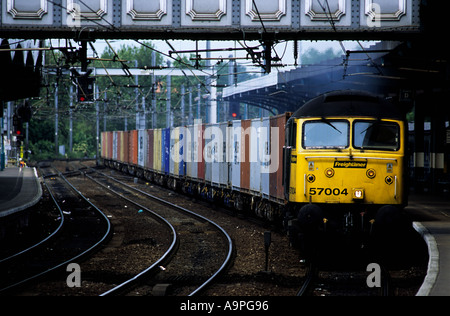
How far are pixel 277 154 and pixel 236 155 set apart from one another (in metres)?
5.74

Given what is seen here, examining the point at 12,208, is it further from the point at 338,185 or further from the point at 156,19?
the point at 338,185

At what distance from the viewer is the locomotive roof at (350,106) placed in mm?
14094

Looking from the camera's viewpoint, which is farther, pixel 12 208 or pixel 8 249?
pixel 12 208

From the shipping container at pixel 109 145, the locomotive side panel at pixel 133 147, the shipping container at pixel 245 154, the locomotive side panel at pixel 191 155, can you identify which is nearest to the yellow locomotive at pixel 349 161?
the shipping container at pixel 245 154

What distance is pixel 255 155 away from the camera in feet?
68.8

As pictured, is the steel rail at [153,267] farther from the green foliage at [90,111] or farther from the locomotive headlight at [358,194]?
the green foliage at [90,111]

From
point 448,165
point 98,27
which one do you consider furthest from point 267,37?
point 448,165

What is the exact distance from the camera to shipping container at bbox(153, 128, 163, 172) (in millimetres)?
37522

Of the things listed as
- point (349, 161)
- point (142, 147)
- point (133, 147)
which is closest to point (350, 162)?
point (349, 161)

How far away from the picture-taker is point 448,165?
30.9 m

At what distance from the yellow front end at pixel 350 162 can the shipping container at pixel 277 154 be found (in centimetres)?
266

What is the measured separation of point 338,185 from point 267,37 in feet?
13.5

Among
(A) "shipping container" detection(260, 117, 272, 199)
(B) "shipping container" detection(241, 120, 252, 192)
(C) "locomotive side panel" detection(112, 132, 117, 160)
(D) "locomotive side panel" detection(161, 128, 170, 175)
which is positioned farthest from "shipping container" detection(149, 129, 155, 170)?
(A) "shipping container" detection(260, 117, 272, 199)

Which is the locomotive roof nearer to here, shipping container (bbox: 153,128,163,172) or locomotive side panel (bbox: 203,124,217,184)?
locomotive side panel (bbox: 203,124,217,184)
